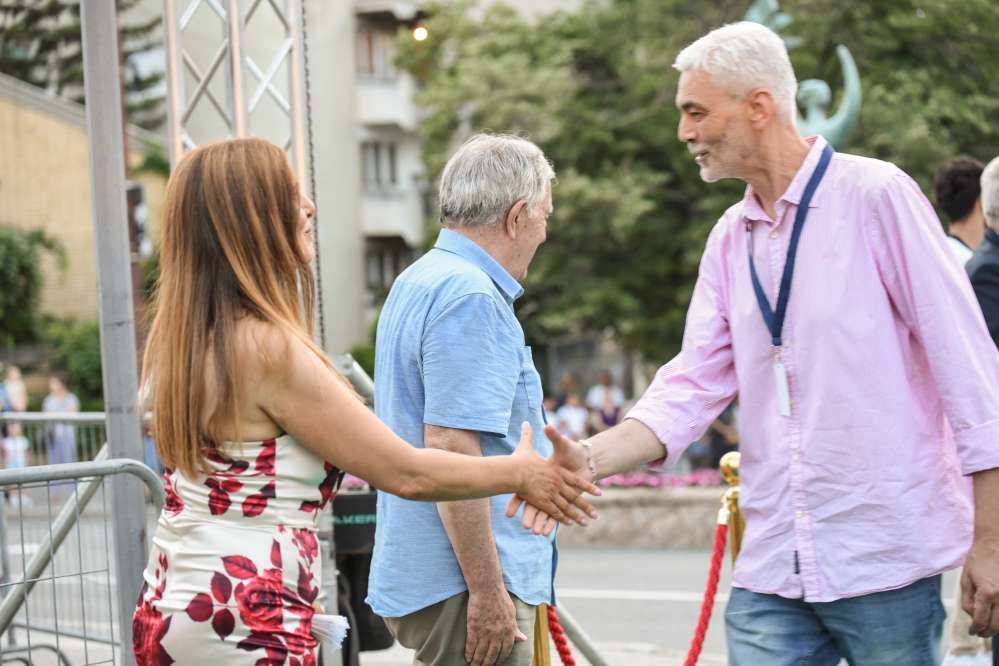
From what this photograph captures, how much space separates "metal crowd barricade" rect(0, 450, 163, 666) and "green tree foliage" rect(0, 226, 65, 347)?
23.8 m

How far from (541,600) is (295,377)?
1.22m

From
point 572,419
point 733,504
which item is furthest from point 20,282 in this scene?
point 733,504

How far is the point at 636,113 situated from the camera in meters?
23.9

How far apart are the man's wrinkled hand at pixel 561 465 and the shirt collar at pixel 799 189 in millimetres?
701

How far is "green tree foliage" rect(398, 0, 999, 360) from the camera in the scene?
20406mm

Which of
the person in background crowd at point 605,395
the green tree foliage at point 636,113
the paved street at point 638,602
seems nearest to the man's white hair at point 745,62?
the paved street at point 638,602

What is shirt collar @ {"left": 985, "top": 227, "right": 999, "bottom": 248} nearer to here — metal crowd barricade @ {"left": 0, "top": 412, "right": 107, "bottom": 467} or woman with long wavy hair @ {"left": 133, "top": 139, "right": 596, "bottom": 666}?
woman with long wavy hair @ {"left": 133, "top": 139, "right": 596, "bottom": 666}

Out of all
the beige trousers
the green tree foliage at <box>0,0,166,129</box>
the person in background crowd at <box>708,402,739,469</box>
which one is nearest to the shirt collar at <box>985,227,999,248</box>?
the beige trousers

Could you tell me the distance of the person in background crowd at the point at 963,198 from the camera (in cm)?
574

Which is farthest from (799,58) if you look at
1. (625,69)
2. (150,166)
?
(150,166)

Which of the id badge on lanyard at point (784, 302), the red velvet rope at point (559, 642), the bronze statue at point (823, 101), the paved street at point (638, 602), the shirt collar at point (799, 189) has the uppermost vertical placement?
the bronze statue at point (823, 101)

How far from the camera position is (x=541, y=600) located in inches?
132

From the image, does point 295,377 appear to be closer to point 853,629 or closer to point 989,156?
point 853,629

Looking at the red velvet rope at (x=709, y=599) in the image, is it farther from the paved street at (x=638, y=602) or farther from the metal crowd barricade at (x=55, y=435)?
the metal crowd barricade at (x=55, y=435)
